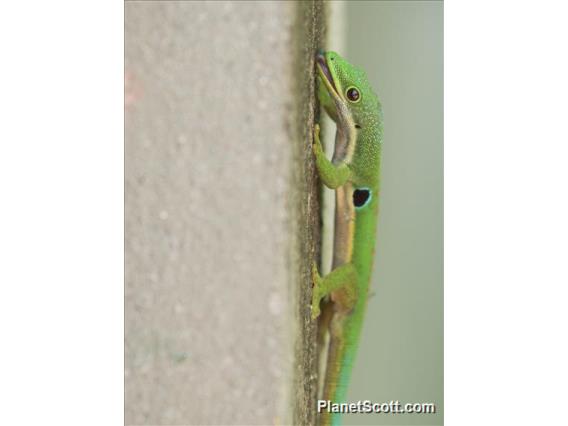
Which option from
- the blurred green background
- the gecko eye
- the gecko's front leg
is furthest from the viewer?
the blurred green background

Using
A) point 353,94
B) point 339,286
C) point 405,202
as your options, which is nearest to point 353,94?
point 353,94

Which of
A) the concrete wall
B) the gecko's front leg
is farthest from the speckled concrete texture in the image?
the gecko's front leg

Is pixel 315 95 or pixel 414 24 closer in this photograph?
pixel 315 95

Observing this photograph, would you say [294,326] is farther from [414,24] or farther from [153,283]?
[414,24]

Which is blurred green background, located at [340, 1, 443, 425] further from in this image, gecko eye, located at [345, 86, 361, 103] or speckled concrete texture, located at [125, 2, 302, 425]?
speckled concrete texture, located at [125, 2, 302, 425]

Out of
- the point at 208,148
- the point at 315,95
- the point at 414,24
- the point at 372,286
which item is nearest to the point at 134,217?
the point at 208,148

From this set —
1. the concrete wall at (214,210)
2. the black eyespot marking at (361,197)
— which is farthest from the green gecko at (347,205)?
the concrete wall at (214,210)
